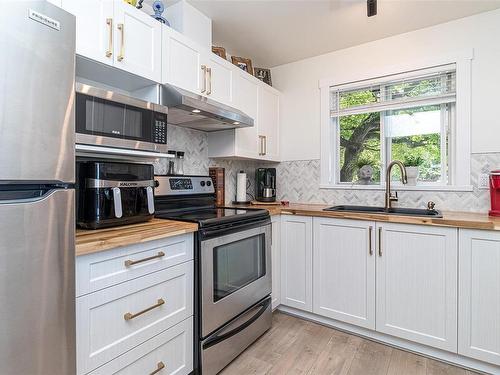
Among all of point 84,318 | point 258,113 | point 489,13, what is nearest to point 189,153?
point 258,113

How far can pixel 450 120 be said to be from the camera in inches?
91.4

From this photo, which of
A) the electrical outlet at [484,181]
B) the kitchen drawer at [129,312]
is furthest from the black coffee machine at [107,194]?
the electrical outlet at [484,181]

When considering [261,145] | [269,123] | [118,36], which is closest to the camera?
[118,36]

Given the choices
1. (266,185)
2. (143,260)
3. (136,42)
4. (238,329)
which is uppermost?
(136,42)

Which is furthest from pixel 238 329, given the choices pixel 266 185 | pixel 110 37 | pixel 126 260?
pixel 110 37

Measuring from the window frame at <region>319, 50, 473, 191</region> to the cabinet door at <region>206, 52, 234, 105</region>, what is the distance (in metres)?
1.03

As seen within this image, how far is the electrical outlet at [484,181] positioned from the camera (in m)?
2.08

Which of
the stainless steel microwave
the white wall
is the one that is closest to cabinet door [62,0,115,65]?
the stainless steel microwave

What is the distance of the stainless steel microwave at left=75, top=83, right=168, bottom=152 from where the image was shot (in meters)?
1.29

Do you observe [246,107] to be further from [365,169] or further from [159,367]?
[159,367]

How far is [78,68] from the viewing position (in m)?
1.49

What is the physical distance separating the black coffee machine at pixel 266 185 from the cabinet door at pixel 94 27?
5.73 feet

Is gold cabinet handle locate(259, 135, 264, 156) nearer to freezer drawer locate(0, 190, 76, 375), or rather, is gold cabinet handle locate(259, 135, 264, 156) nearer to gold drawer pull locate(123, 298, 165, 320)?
gold drawer pull locate(123, 298, 165, 320)

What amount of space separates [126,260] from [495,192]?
Result: 2.31 meters
